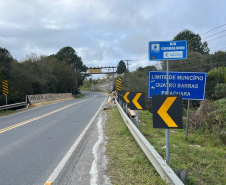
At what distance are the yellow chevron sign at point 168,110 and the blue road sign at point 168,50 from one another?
214 centimetres

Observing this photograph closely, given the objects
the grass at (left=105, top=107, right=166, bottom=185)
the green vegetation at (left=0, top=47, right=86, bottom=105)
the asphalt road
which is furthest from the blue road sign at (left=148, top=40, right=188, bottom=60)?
the green vegetation at (left=0, top=47, right=86, bottom=105)

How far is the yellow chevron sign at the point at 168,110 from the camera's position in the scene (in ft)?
12.3

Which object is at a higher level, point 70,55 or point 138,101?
point 70,55

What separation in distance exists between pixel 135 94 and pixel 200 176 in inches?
166

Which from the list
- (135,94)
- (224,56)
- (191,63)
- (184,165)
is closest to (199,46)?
(224,56)

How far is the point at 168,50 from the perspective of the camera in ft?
18.5

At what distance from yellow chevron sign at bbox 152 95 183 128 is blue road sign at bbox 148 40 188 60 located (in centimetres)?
214

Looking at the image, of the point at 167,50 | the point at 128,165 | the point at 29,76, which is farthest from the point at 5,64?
the point at 128,165

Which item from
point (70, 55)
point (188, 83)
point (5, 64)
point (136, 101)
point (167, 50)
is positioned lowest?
point (136, 101)

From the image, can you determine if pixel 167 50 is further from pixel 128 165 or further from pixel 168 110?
pixel 128 165

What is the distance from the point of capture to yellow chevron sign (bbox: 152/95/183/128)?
3762 mm

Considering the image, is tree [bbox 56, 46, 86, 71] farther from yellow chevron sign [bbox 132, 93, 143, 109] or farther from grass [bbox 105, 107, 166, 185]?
grass [bbox 105, 107, 166, 185]

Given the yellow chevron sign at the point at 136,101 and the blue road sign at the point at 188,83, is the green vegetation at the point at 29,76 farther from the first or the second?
the blue road sign at the point at 188,83

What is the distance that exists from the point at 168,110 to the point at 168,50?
2400 mm
